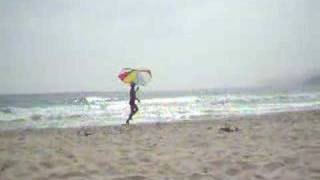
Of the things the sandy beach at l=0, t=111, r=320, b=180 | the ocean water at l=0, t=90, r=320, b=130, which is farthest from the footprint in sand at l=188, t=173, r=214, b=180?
the ocean water at l=0, t=90, r=320, b=130

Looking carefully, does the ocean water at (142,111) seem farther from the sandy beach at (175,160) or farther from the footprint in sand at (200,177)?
the footprint in sand at (200,177)

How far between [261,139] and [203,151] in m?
1.88

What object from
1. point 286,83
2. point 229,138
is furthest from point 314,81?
point 229,138

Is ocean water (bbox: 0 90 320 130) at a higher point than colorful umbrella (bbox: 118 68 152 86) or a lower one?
lower

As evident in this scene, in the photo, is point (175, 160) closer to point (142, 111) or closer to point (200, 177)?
point (200, 177)

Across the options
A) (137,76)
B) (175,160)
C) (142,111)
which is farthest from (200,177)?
(142,111)

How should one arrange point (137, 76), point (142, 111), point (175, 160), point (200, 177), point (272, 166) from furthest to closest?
point (142, 111) < point (137, 76) < point (175, 160) < point (272, 166) < point (200, 177)

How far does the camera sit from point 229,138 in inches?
388

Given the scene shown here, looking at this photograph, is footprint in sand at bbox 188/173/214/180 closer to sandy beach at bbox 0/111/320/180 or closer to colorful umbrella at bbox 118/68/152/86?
sandy beach at bbox 0/111/320/180

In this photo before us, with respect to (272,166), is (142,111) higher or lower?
lower

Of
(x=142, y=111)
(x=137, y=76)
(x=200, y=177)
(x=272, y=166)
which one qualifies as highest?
(x=137, y=76)

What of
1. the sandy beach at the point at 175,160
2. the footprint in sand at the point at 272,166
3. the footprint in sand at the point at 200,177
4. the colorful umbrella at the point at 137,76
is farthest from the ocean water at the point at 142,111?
the footprint in sand at the point at 272,166

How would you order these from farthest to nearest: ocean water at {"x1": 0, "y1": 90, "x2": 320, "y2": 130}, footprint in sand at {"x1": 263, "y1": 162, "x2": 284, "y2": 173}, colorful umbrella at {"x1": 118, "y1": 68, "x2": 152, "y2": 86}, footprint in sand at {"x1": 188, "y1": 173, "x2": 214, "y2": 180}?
ocean water at {"x1": 0, "y1": 90, "x2": 320, "y2": 130}, colorful umbrella at {"x1": 118, "y1": 68, "x2": 152, "y2": 86}, footprint in sand at {"x1": 263, "y1": 162, "x2": 284, "y2": 173}, footprint in sand at {"x1": 188, "y1": 173, "x2": 214, "y2": 180}

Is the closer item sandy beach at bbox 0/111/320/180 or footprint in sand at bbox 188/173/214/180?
footprint in sand at bbox 188/173/214/180
